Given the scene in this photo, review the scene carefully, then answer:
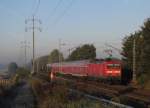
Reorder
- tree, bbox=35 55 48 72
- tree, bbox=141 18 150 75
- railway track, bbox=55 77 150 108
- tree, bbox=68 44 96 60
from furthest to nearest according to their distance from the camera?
tree, bbox=35 55 48 72 → tree, bbox=68 44 96 60 → tree, bbox=141 18 150 75 → railway track, bbox=55 77 150 108

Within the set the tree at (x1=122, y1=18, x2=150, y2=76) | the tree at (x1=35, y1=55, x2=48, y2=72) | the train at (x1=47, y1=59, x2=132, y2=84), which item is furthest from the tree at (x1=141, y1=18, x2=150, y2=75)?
the tree at (x1=35, y1=55, x2=48, y2=72)

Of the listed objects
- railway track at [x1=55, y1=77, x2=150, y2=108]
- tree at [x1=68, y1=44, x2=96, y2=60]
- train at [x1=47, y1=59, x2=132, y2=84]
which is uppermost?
tree at [x1=68, y1=44, x2=96, y2=60]

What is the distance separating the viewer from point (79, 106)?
16.9 meters

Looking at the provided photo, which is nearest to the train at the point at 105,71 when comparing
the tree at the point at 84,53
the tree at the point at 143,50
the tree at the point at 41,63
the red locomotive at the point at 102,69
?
the red locomotive at the point at 102,69

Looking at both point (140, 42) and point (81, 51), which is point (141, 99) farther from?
point (81, 51)

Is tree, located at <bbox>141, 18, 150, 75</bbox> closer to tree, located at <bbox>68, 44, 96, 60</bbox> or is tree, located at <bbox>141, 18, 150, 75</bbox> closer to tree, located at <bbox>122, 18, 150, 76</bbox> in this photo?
tree, located at <bbox>122, 18, 150, 76</bbox>

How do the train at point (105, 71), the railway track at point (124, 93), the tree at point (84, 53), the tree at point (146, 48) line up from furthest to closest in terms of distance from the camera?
the tree at point (84, 53)
the train at point (105, 71)
the tree at point (146, 48)
the railway track at point (124, 93)

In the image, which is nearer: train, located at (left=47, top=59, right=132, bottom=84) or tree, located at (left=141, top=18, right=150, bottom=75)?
tree, located at (left=141, top=18, right=150, bottom=75)

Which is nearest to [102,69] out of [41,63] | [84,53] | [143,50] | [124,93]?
[143,50]

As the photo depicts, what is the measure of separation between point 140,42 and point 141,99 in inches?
990

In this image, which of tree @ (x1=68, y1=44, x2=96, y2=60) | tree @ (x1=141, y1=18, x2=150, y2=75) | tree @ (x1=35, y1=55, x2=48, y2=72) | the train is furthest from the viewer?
tree @ (x1=35, y1=55, x2=48, y2=72)

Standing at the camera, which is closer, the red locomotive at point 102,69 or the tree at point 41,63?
the red locomotive at point 102,69

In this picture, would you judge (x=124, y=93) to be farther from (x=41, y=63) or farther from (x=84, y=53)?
(x=41, y=63)

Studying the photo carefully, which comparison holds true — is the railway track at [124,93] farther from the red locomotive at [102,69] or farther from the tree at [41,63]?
the tree at [41,63]
